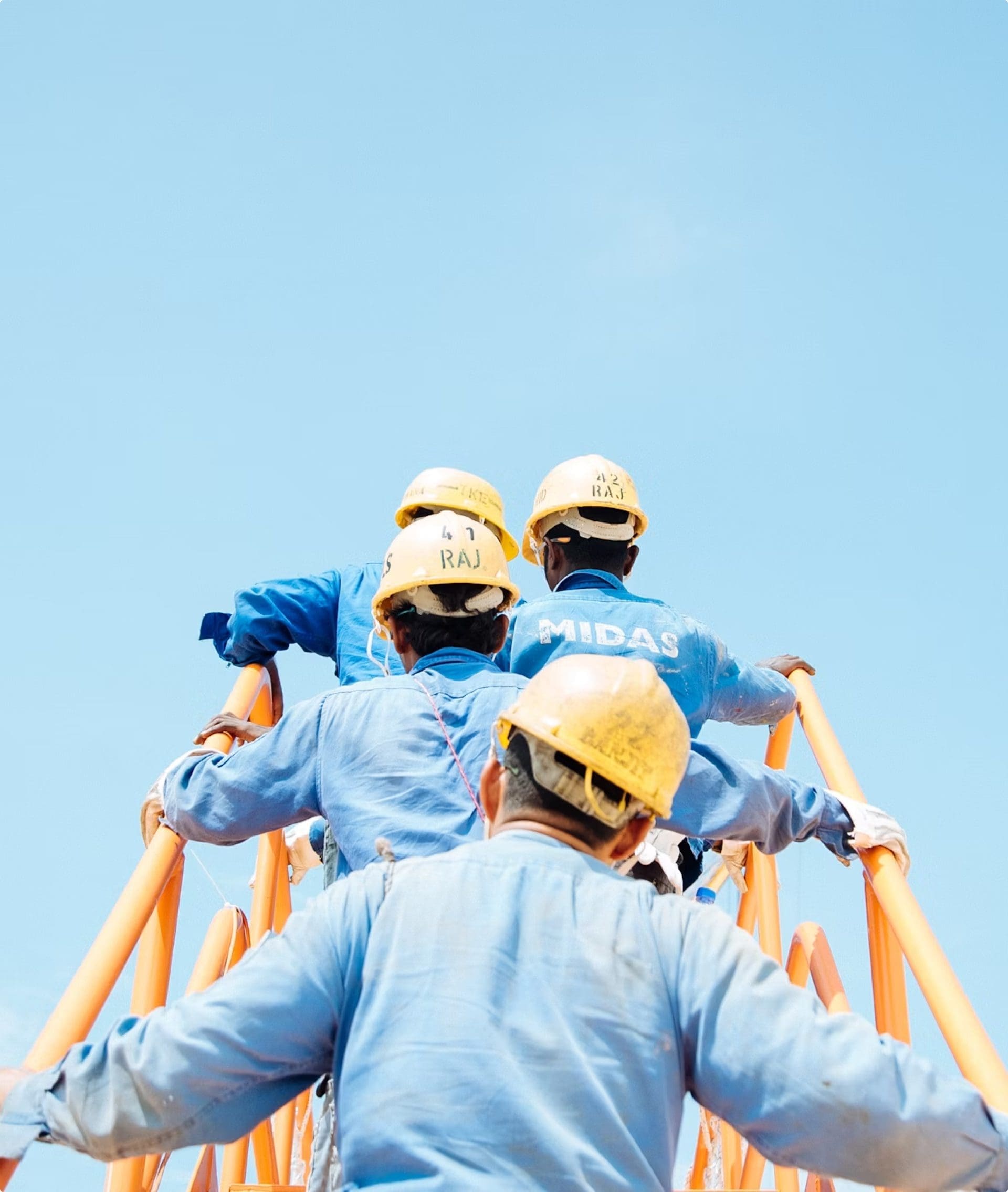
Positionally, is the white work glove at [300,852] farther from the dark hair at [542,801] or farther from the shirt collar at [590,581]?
the dark hair at [542,801]

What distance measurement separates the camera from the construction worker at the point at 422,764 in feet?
9.96

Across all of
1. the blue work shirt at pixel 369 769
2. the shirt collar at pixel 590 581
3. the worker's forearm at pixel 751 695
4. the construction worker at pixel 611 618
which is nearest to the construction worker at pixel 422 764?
the blue work shirt at pixel 369 769

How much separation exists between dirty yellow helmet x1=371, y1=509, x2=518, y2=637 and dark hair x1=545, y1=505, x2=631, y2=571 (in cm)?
125

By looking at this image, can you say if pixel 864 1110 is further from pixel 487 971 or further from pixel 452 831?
pixel 452 831

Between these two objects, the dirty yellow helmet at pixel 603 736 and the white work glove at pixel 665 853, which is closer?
the dirty yellow helmet at pixel 603 736

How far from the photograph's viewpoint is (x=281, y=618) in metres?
5.25

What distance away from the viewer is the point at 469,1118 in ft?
5.90

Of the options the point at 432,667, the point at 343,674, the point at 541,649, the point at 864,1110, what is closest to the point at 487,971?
the point at 864,1110

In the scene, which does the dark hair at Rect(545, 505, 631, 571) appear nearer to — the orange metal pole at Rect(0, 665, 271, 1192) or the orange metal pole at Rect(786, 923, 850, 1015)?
the orange metal pole at Rect(786, 923, 850, 1015)

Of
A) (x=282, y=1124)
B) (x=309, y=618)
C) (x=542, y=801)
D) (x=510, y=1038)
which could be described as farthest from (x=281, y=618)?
(x=510, y=1038)

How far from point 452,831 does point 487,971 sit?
1.07 m

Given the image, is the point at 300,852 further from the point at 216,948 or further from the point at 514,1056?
the point at 514,1056

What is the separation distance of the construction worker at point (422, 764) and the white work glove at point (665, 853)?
65cm

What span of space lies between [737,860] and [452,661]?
7.88 ft
